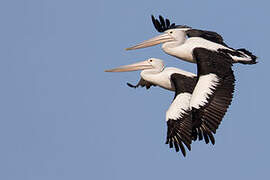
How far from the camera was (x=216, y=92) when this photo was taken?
23.0 m

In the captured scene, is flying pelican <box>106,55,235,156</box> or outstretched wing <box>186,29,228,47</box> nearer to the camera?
flying pelican <box>106,55,235,156</box>

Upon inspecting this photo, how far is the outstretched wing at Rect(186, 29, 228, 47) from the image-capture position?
84.9ft

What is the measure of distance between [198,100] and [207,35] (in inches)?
156

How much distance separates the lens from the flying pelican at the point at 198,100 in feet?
74.2

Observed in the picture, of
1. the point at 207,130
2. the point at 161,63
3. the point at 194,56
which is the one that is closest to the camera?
the point at 207,130

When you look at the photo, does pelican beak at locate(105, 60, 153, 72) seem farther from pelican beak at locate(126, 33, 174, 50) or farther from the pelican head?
pelican beak at locate(126, 33, 174, 50)

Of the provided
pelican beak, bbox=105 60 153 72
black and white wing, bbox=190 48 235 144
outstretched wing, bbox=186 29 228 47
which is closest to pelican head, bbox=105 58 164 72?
pelican beak, bbox=105 60 153 72

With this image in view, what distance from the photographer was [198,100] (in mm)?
22859

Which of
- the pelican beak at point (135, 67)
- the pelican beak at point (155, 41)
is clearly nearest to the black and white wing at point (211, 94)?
the pelican beak at point (155, 41)

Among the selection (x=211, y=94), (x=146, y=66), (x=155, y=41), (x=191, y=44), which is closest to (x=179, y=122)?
(x=211, y=94)

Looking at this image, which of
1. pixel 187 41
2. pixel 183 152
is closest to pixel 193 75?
pixel 187 41

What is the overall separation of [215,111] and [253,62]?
283cm

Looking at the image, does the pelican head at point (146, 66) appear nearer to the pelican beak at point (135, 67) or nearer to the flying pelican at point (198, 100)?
the pelican beak at point (135, 67)

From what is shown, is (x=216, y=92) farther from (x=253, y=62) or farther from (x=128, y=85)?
(x=128, y=85)
